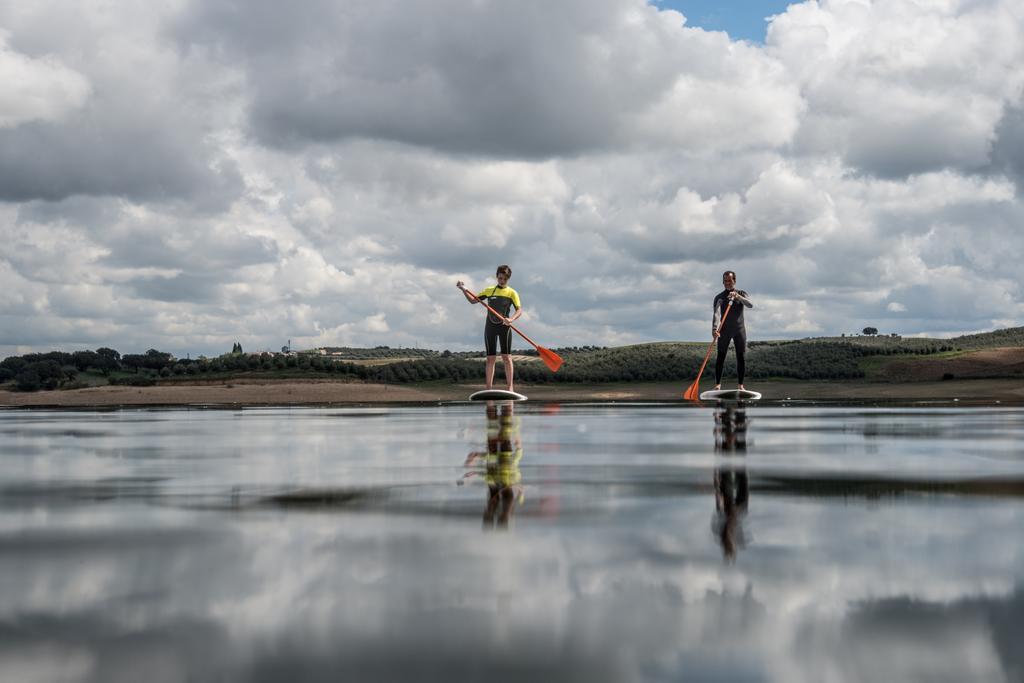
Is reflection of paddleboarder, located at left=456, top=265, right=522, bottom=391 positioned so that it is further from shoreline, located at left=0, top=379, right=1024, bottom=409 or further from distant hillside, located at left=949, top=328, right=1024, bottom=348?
distant hillside, located at left=949, top=328, right=1024, bottom=348

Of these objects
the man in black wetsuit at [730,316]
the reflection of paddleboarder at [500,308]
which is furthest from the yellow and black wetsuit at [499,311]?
the man in black wetsuit at [730,316]

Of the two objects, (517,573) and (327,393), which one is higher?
(517,573)

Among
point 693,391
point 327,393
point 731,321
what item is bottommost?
point 327,393

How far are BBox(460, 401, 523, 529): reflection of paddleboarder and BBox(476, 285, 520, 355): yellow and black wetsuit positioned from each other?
9.02 m

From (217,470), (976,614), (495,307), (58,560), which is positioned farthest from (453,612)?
(495,307)

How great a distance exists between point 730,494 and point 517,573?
325 centimetres

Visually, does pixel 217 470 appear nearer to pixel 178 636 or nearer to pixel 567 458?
pixel 567 458

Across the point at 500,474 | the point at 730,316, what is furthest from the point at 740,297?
the point at 500,474

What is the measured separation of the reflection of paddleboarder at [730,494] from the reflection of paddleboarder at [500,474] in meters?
1.39

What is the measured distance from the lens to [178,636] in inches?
143

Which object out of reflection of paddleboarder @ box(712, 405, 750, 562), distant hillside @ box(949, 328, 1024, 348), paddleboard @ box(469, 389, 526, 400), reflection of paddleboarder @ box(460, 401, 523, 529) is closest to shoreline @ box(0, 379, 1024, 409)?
paddleboard @ box(469, 389, 526, 400)

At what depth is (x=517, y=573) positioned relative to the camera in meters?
4.51

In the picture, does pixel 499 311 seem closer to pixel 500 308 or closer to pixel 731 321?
pixel 500 308

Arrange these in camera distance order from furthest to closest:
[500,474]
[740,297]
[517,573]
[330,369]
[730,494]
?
[330,369] → [740,297] → [500,474] → [730,494] → [517,573]
